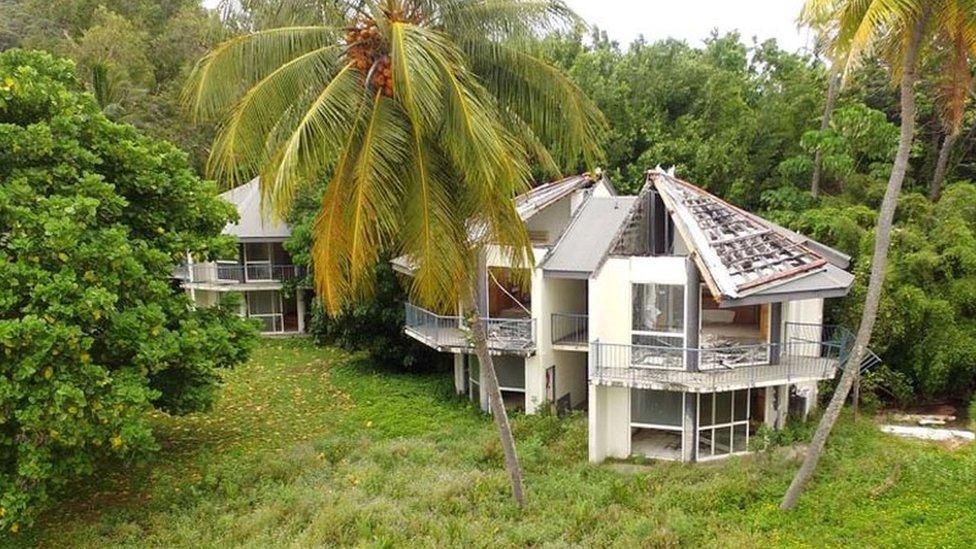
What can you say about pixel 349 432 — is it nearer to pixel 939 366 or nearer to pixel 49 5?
pixel 939 366

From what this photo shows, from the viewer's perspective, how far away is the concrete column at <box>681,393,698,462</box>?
16.8 m

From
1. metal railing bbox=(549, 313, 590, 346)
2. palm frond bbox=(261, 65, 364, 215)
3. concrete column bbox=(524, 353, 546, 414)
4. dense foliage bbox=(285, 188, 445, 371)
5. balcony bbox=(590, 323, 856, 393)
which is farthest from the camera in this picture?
dense foliage bbox=(285, 188, 445, 371)

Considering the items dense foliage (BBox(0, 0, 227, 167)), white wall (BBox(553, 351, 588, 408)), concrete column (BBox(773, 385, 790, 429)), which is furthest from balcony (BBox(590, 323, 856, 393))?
dense foliage (BBox(0, 0, 227, 167))

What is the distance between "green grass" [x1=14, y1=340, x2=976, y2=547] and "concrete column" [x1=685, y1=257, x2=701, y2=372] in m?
2.56

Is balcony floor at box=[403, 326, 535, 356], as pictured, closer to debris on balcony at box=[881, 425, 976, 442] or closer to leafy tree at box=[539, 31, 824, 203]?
debris on balcony at box=[881, 425, 976, 442]

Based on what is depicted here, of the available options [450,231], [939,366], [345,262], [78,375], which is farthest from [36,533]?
[939,366]

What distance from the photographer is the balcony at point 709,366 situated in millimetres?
16172

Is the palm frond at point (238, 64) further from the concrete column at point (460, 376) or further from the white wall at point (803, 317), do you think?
the white wall at point (803, 317)

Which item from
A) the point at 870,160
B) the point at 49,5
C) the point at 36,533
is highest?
the point at 49,5

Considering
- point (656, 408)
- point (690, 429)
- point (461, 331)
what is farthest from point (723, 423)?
point (461, 331)

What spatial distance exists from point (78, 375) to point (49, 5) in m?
46.9

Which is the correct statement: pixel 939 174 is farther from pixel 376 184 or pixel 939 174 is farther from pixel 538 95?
pixel 376 184

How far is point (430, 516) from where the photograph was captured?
1346 cm

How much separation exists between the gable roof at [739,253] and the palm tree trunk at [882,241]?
2719mm
